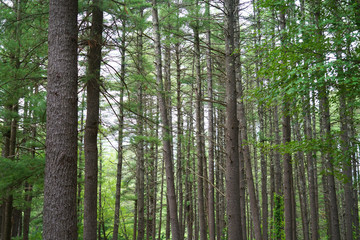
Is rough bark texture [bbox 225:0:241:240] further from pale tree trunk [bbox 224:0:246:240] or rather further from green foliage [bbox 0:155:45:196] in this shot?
green foliage [bbox 0:155:45:196]

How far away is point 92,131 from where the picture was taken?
6.08 metres

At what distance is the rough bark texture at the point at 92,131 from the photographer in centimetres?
589

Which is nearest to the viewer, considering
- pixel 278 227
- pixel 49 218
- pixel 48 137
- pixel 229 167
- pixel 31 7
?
pixel 49 218

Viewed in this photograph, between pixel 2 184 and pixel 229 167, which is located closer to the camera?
pixel 2 184

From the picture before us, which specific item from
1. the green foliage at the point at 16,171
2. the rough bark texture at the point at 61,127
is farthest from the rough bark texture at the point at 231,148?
the green foliage at the point at 16,171

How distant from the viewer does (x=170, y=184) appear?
9094mm

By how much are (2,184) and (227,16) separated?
6.81 meters

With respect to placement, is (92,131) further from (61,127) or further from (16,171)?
(16,171)

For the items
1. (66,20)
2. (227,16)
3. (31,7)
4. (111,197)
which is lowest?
(111,197)

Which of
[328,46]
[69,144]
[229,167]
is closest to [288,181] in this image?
[229,167]

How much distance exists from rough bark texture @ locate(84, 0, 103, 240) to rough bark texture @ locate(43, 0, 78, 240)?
1475mm

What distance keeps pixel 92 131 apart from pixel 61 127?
2072 mm

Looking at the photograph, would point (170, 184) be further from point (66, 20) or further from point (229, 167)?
point (66, 20)

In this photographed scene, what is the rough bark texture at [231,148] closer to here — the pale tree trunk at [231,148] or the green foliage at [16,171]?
the pale tree trunk at [231,148]
